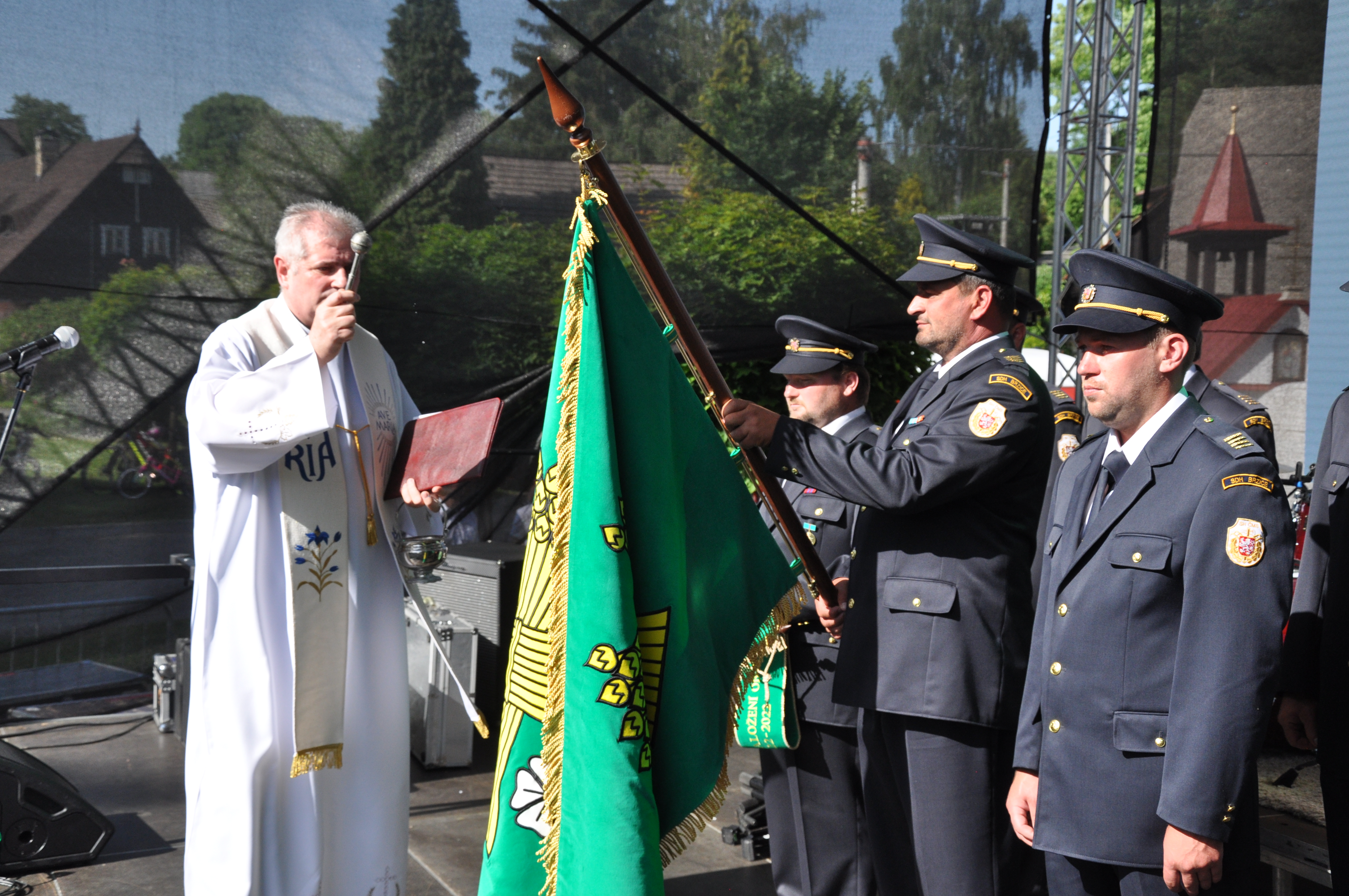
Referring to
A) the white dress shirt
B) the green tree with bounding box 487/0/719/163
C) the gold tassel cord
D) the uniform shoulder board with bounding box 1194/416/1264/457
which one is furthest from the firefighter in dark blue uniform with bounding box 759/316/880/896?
the green tree with bounding box 487/0/719/163

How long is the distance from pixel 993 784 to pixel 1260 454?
3.35 feet

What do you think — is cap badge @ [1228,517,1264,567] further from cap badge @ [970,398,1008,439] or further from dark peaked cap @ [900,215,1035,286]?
dark peaked cap @ [900,215,1035,286]

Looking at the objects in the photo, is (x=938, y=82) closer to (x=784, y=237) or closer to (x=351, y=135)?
(x=784, y=237)

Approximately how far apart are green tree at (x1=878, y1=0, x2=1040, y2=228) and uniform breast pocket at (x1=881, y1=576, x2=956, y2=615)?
3749 mm

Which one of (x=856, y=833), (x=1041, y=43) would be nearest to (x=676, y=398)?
(x=856, y=833)

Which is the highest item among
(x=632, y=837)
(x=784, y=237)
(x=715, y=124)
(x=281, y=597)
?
(x=715, y=124)

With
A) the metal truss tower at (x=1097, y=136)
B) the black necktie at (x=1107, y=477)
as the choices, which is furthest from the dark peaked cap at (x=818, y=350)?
the metal truss tower at (x=1097, y=136)

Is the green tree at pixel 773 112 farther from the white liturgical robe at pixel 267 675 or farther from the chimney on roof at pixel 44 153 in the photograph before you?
the white liturgical robe at pixel 267 675

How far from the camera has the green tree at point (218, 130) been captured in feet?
14.6

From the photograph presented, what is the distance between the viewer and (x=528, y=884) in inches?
87.2

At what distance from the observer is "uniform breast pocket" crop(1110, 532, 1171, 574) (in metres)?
1.93

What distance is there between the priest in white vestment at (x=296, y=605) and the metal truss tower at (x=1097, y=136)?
5186 mm

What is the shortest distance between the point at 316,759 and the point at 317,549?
538 millimetres

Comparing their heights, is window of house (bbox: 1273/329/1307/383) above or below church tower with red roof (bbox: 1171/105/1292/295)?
below
